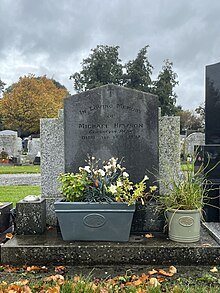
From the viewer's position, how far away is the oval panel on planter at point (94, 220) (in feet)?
12.1

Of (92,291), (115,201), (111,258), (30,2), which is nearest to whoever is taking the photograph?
(92,291)

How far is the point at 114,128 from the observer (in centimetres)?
442

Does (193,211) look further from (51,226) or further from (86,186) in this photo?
(51,226)

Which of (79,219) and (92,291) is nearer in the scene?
(92,291)

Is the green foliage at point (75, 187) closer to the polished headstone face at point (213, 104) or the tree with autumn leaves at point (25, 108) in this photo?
the polished headstone face at point (213, 104)

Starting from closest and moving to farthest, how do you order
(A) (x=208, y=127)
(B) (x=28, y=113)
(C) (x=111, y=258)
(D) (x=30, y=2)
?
1. (C) (x=111, y=258)
2. (A) (x=208, y=127)
3. (D) (x=30, y=2)
4. (B) (x=28, y=113)

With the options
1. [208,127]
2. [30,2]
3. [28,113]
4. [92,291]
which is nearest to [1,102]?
[28,113]

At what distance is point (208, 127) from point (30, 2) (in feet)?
17.7

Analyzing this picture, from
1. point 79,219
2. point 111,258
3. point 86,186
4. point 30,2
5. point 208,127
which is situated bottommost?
point 111,258

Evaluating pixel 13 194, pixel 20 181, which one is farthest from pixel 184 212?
pixel 20 181

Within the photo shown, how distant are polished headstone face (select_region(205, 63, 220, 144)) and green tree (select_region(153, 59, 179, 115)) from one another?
29.5 meters

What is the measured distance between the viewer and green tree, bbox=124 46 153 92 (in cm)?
3628

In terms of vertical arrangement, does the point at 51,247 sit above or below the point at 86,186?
below

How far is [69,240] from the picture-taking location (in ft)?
12.3
